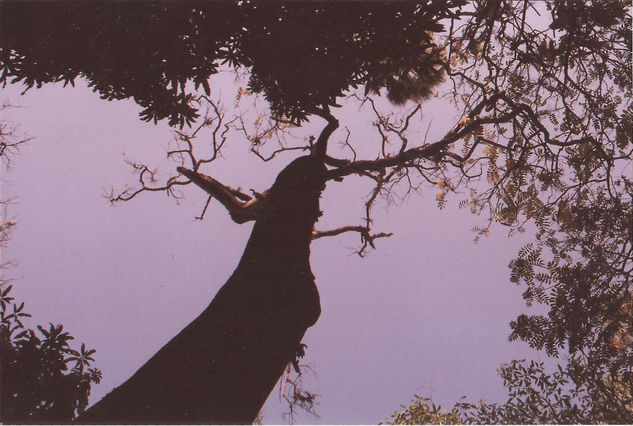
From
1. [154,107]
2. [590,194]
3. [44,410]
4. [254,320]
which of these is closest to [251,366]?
[254,320]

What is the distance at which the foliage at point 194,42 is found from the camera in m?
4.75

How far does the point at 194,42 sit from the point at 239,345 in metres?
3.61

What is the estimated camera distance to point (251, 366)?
4.12 m

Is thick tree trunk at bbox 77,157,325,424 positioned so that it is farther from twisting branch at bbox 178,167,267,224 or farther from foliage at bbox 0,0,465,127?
foliage at bbox 0,0,465,127

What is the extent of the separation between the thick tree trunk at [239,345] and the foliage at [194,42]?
1892 millimetres

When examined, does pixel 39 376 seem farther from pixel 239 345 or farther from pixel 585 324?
pixel 585 324

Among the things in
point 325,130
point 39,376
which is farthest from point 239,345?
point 325,130

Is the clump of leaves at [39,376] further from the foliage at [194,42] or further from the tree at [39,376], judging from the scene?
the foliage at [194,42]

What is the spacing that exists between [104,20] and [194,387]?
4.08 m

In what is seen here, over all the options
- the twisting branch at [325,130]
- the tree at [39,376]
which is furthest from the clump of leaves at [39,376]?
the twisting branch at [325,130]

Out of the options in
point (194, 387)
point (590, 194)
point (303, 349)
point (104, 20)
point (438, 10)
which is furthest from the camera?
point (590, 194)

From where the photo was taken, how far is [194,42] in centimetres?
510

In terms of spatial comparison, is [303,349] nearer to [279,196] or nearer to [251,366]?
[251,366]

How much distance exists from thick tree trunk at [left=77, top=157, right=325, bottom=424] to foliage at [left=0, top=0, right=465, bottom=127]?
1.89 meters
